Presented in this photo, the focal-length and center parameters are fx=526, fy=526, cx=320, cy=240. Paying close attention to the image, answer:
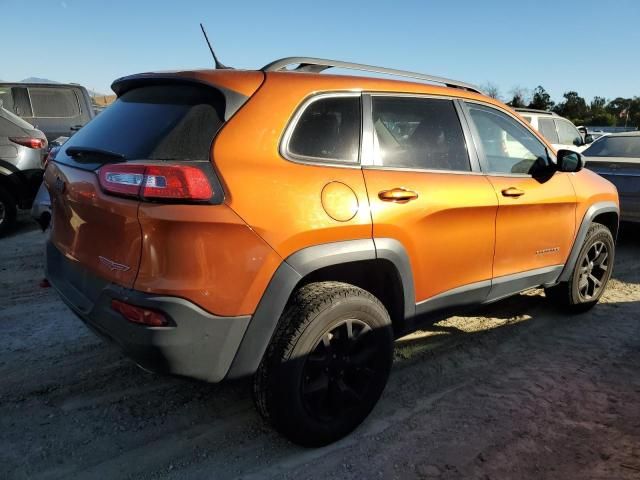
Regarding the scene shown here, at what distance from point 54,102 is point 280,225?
8883 mm

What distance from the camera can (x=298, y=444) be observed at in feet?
8.44

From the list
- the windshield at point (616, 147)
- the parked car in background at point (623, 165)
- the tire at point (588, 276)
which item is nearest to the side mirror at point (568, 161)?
the tire at point (588, 276)

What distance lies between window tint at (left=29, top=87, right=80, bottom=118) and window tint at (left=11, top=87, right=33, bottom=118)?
78 millimetres

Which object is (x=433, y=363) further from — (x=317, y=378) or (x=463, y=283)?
(x=317, y=378)

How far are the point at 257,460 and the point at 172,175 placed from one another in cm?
142

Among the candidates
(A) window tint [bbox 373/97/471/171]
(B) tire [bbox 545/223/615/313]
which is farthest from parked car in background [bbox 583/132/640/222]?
(A) window tint [bbox 373/97/471/171]

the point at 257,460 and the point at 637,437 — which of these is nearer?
the point at 257,460

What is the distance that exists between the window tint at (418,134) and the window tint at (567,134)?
9.72m

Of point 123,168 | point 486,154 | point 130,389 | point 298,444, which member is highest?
point 486,154

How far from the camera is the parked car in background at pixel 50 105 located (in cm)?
920

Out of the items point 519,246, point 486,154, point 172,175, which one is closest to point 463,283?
point 519,246

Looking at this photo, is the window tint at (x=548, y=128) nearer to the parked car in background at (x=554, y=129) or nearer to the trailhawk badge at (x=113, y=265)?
the parked car in background at (x=554, y=129)

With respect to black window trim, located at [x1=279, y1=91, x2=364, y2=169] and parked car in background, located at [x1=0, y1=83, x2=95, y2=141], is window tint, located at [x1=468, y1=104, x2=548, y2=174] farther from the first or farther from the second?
parked car in background, located at [x1=0, y1=83, x2=95, y2=141]

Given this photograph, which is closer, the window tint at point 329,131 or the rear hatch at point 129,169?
the rear hatch at point 129,169
